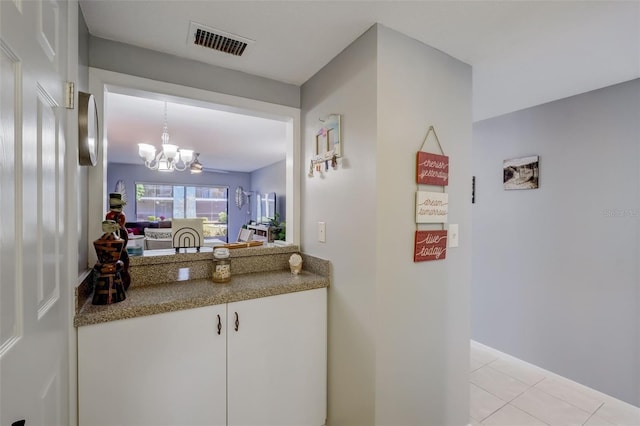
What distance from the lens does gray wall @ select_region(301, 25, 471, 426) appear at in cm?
141

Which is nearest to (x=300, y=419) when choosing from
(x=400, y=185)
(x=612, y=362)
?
(x=400, y=185)

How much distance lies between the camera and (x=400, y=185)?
146 cm

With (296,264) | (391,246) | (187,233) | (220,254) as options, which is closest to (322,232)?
(296,264)

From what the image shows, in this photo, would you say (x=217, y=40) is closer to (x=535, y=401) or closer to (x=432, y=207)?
(x=432, y=207)

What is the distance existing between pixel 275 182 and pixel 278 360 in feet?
18.1

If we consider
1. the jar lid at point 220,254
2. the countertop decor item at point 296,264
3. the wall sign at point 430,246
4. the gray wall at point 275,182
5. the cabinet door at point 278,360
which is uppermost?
the gray wall at point 275,182

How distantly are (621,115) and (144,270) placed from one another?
3240 mm

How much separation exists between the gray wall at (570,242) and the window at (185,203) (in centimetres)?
609

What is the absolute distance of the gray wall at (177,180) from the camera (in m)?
6.79

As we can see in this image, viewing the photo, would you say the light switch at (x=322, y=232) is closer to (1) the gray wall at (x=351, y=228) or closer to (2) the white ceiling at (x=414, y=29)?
(1) the gray wall at (x=351, y=228)

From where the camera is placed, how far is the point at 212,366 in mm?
1408

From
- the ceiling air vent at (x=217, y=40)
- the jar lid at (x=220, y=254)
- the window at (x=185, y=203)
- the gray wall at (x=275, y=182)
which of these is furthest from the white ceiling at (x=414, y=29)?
the window at (x=185, y=203)

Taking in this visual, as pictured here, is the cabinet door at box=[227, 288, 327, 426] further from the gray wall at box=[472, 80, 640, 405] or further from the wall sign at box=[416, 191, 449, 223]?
the gray wall at box=[472, 80, 640, 405]

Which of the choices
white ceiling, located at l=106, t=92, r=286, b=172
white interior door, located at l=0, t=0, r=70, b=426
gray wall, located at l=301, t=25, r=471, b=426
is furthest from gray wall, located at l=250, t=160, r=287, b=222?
white interior door, located at l=0, t=0, r=70, b=426
